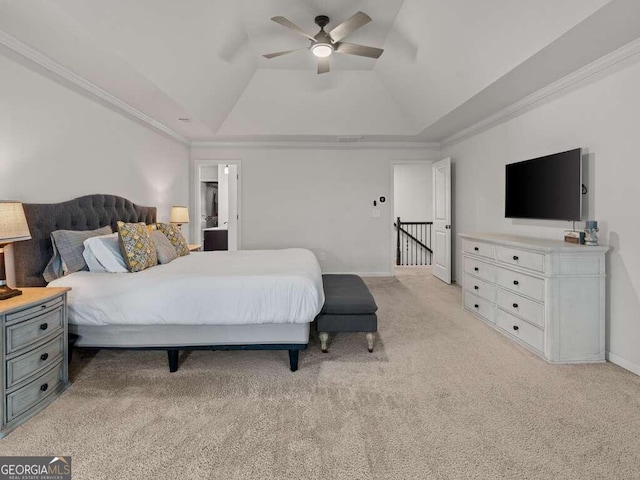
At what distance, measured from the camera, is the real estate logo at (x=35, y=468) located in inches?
60.8

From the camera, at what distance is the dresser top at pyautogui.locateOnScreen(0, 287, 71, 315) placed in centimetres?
179

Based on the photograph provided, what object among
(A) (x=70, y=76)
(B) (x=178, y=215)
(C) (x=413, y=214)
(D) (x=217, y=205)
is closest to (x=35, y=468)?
(A) (x=70, y=76)

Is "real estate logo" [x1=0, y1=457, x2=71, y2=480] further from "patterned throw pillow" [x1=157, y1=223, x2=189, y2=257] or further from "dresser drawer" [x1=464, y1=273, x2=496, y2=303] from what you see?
"dresser drawer" [x1=464, y1=273, x2=496, y2=303]

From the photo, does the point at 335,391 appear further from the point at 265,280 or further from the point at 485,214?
the point at 485,214

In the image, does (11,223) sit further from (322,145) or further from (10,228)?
(322,145)

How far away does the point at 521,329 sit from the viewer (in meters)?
2.92

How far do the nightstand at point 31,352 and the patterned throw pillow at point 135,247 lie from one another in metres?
0.57

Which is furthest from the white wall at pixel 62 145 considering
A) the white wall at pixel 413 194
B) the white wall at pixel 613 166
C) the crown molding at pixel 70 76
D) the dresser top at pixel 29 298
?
the white wall at pixel 413 194

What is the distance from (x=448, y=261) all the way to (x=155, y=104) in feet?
15.9

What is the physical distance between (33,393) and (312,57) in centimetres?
443

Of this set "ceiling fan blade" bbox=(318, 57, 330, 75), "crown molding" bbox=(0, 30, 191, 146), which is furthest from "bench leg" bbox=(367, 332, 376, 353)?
"crown molding" bbox=(0, 30, 191, 146)

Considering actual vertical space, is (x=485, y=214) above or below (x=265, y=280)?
above

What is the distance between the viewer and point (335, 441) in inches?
68.1

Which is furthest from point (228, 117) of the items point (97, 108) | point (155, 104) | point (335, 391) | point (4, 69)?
point (335, 391)
